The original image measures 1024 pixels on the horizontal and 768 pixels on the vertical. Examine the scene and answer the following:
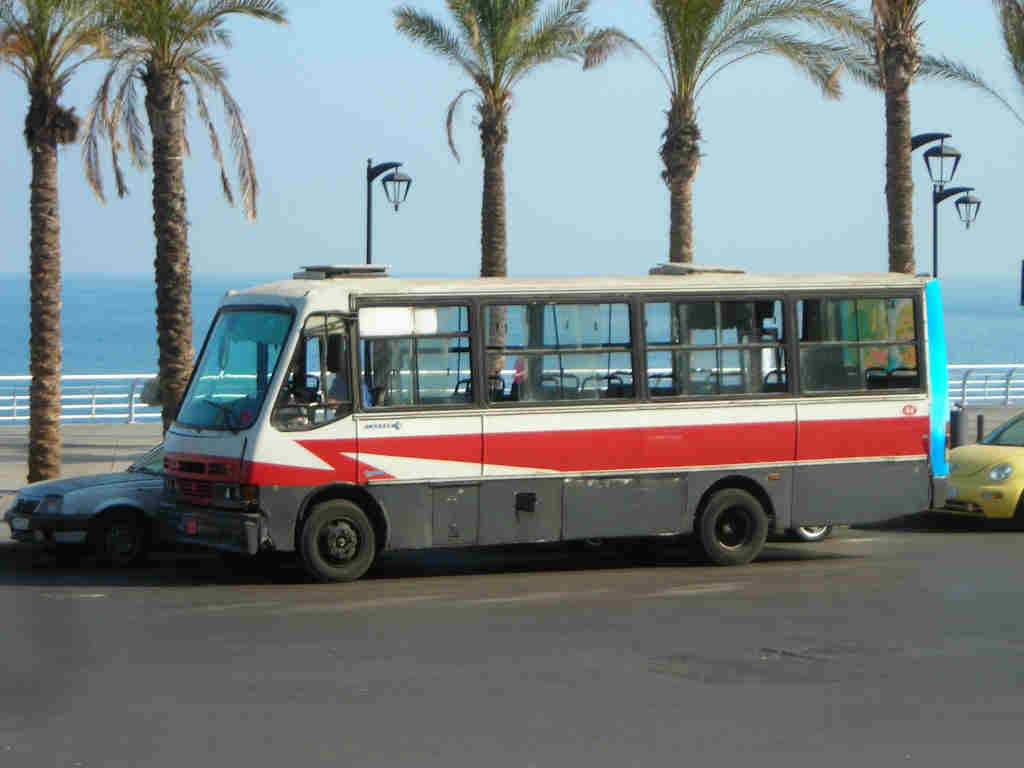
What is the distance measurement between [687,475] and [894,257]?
12.6 m

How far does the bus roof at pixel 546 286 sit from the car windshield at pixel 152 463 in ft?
6.27

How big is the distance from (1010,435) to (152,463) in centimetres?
994

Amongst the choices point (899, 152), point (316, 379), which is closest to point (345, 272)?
point (316, 379)

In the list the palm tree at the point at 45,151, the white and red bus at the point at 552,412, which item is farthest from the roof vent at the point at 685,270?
the palm tree at the point at 45,151

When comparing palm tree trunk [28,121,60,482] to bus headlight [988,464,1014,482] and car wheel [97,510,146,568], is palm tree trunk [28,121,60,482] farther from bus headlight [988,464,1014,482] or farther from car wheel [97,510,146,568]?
bus headlight [988,464,1014,482]

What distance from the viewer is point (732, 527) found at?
1595 cm

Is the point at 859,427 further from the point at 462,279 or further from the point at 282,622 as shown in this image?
the point at 282,622

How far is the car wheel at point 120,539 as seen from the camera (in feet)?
49.6

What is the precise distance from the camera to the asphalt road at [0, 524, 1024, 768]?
27.3 ft

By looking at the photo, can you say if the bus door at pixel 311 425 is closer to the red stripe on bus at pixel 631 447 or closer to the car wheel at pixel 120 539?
the red stripe on bus at pixel 631 447

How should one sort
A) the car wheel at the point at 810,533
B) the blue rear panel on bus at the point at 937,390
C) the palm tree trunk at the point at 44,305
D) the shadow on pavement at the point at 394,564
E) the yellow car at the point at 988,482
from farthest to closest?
the palm tree trunk at the point at 44,305 → the yellow car at the point at 988,482 → the car wheel at the point at 810,533 → the blue rear panel on bus at the point at 937,390 → the shadow on pavement at the point at 394,564

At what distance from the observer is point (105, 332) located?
182 metres

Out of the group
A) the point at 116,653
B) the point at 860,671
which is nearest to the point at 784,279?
the point at 860,671

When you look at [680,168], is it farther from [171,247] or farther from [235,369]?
[235,369]
